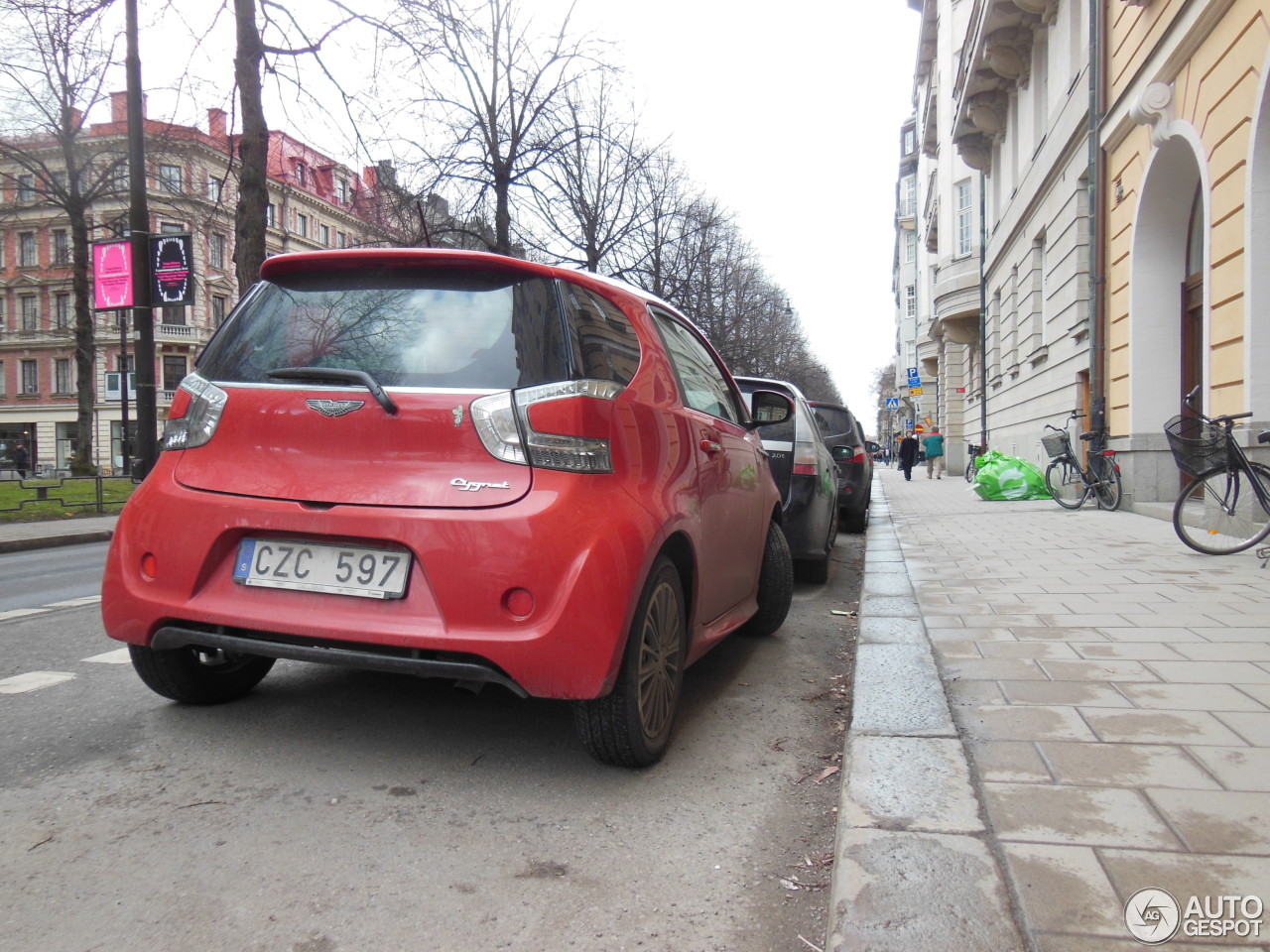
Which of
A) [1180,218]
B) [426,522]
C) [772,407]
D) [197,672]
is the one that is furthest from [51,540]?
[1180,218]

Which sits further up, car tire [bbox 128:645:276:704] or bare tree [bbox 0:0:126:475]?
bare tree [bbox 0:0:126:475]

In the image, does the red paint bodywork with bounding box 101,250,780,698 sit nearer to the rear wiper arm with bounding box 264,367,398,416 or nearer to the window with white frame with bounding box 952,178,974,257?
the rear wiper arm with bounding box 264,367,398,416

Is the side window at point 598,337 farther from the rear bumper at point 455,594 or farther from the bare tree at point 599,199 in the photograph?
the bare tree at point 599,199

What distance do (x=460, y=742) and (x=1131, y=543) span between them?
23.7 ft

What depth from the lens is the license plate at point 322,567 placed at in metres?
2.79

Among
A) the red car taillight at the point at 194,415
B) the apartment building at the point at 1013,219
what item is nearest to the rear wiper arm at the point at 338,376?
the red car taillight at the point at 194,415

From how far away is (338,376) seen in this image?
2.95 meters

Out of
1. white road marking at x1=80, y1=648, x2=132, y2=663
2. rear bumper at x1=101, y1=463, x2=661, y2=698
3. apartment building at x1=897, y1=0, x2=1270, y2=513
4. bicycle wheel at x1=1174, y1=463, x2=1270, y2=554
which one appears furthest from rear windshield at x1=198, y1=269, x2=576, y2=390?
apartment building at x1=897, y1=0, x2=1270, y2=513

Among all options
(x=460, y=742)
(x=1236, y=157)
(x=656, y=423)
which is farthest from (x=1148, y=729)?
(x=1236, y=157)

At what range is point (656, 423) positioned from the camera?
3.20 metres

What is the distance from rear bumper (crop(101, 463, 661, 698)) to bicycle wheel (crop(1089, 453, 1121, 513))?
36.2 ft

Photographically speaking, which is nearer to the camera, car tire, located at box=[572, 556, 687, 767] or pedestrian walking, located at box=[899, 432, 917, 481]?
car tire, located at box=[572, 556, 687, 767]

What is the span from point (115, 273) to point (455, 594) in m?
12.8

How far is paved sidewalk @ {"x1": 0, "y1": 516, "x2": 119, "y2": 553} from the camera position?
11844 millimetres
